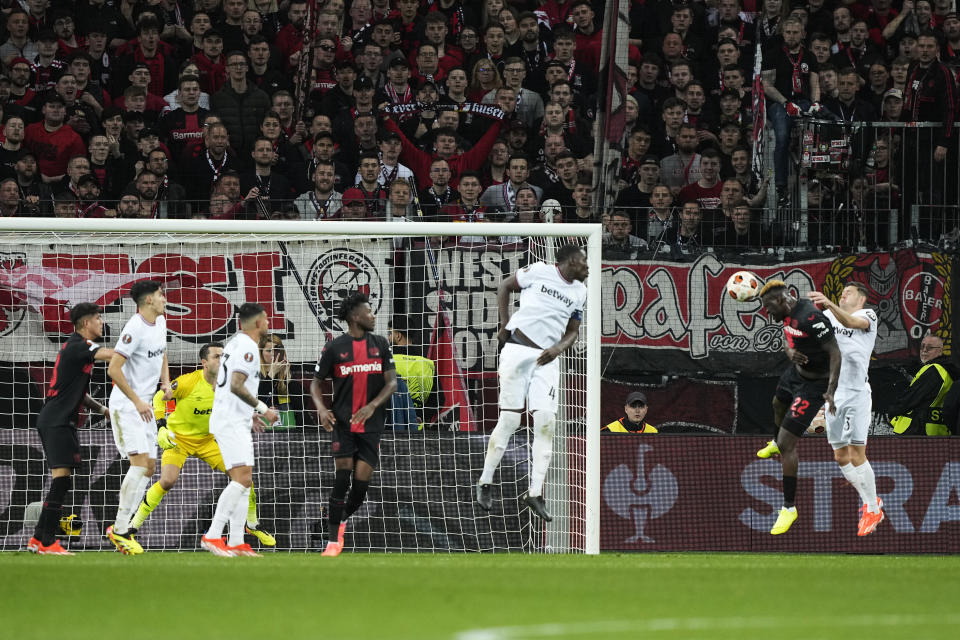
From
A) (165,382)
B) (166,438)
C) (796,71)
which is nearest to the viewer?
(165,382)

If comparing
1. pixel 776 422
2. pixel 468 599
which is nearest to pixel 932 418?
pixel 776 422

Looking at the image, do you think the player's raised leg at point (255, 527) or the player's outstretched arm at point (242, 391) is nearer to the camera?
the player's outstretched arm at point (242, 391)

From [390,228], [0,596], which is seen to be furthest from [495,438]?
[0,596]

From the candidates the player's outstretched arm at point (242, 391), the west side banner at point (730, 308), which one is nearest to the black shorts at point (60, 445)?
the player's outstretched arm at point (242, 391)

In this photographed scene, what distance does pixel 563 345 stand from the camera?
11492 mm

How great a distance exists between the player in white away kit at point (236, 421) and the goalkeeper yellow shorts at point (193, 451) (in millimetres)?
1547

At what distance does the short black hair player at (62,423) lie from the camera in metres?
11.4

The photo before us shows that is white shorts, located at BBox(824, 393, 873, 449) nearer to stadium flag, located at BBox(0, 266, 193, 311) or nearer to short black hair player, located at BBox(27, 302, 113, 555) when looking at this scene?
stadium flag, located at BBox(0, 266, 193, 311)

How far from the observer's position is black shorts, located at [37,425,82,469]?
11423 millimetres

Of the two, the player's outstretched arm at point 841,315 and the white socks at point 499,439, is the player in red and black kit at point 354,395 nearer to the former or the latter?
the white socks at point 499,439

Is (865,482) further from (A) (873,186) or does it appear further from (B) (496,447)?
(B) (496,447)

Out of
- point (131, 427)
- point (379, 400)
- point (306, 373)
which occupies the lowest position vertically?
point (131, 427)

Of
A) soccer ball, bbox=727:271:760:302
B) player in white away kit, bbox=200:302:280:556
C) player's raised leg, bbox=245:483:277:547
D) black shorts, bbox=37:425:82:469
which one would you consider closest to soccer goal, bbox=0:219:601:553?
player's raised leg, bbox=245:483:277:547

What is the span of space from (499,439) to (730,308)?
2960 mm
